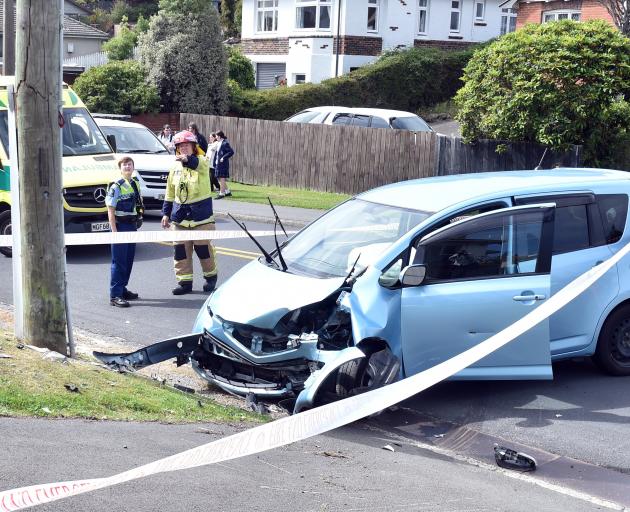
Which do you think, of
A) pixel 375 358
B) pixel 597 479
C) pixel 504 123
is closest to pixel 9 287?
pixel 375 358

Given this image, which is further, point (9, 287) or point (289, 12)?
point (289, 12)

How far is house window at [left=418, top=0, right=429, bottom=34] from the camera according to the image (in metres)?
39.7

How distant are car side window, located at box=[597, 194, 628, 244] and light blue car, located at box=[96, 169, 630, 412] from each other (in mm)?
12

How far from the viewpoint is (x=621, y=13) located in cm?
2553

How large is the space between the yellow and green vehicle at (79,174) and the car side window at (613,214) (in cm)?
808

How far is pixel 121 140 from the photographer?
2009 cm

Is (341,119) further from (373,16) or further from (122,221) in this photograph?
(122,221)

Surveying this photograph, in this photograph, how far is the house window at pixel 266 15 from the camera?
4044cm

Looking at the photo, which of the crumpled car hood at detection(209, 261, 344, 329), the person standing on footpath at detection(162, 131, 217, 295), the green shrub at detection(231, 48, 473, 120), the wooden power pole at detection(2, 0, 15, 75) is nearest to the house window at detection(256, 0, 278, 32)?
the green shrub at detection(231, 48, 473, 120)

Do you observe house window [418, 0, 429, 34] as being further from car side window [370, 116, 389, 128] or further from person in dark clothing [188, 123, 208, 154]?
person in dark clothing [188, 123, 208, 154]

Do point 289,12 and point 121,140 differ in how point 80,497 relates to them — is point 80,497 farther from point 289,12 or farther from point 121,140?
point 289,12

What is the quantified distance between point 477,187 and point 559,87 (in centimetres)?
1181

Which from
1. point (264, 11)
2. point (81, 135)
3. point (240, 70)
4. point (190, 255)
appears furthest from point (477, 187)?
point (264, 11)

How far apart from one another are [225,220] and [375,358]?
1266 centimetres
